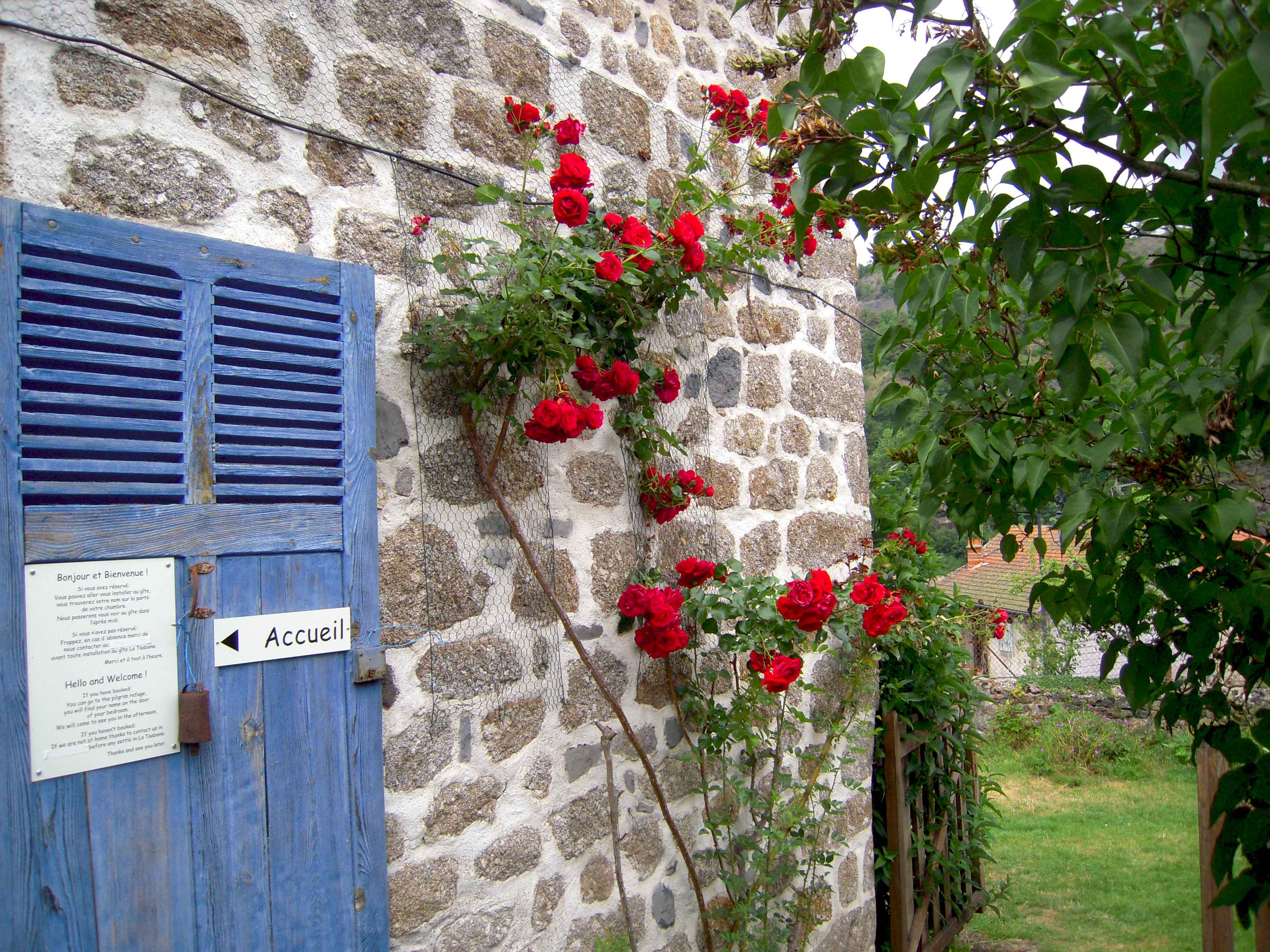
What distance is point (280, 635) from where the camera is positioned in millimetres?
1669

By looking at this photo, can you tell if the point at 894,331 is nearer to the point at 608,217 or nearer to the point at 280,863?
the point at 608,217

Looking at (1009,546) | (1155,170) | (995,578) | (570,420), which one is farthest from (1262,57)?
(995,578)

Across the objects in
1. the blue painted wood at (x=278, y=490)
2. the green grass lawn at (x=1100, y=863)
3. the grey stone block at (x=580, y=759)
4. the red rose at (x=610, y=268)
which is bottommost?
the green grass lawn at (x=1100, y=863)

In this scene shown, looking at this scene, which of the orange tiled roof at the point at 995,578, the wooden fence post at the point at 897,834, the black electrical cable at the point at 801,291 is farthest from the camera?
the orange tiled roof at the point at 995,578

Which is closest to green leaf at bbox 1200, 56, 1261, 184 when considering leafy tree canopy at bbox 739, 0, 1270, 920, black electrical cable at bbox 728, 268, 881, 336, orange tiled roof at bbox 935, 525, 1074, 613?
leafy tree canopy at bbox 739, 0, 1270, 920

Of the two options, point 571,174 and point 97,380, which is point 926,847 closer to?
point 571,174

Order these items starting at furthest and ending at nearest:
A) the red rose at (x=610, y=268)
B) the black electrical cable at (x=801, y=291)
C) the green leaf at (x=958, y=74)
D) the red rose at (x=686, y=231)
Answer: the black electrical cable at (x=801, y=291), the red rose at (x=686, y=231), the red rose at (x=610, y=268), the green leaf at (x=958, y=74)

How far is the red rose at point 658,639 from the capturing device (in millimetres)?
2332

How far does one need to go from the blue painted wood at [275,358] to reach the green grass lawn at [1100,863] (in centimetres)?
437

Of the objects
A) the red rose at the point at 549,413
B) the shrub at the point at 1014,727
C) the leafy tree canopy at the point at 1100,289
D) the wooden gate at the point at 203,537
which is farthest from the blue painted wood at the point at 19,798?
the shrub at the point at 1014,727

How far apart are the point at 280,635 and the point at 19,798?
0.47 metres

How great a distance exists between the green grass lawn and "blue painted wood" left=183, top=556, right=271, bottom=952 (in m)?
4.08

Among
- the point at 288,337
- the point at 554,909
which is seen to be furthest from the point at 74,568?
the point at 554,909

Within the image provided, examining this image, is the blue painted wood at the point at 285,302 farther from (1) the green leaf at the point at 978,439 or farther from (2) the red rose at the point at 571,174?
(1) the green leaf at the point at 978,439
